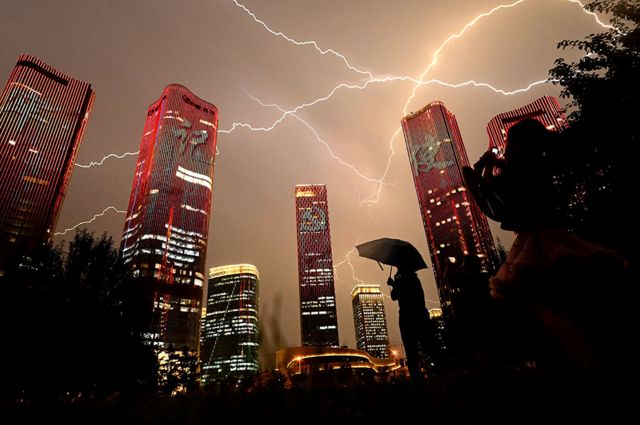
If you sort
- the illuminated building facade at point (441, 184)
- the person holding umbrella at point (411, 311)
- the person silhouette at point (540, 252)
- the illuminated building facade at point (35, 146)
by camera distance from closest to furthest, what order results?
the person silhouette at point (540, 252) → the person holding umbrella at point (411, 311) → the illuminated building facade at point (35, 146) → the illuminated building facade at point (441, 184)

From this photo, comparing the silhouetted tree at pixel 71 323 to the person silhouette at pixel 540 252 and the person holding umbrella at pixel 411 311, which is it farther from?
the person silhouette at pixel 540 252

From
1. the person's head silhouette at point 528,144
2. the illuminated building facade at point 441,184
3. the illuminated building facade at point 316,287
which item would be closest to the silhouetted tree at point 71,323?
the person's head silhouette at point 528,144

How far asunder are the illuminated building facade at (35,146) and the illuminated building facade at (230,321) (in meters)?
91.0

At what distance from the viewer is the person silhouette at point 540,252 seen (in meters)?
3.21

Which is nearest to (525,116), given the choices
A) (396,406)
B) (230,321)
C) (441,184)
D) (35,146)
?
(441,184)

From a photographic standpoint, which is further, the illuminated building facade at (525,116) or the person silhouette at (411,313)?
the illuminated building facade at (525,116)

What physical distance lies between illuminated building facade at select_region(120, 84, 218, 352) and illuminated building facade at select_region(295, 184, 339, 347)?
64983 mm

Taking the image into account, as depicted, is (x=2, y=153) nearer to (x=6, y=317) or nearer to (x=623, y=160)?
(x=6, y=317)

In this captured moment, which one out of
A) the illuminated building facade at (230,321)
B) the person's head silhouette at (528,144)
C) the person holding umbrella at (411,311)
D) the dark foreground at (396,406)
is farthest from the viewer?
the illuminated building facade at (230,321)

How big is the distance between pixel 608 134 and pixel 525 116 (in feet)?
502

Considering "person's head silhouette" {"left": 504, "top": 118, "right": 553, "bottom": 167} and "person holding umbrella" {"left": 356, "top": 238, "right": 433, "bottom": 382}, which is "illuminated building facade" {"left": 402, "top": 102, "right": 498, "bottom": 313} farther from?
"person's head silhouette" {"left": 504, "top": 118, "right": 553, "bottom": 167}

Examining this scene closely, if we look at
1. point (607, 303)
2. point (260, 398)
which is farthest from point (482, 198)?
point (260, 398)

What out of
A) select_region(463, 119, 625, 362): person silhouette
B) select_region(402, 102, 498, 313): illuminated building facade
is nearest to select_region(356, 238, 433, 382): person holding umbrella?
select_region(463, 119, 625, 362): person silhouette

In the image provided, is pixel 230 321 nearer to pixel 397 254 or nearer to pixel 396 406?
pixel 397 254
